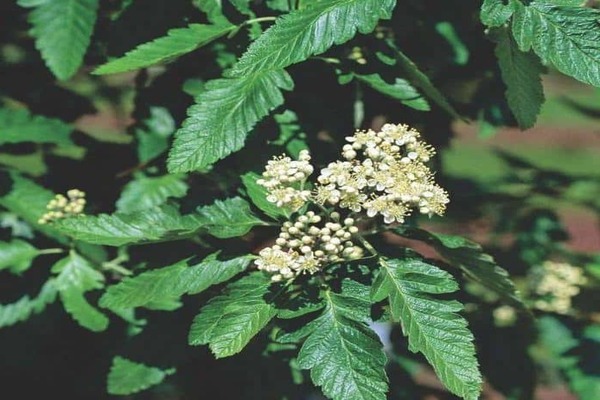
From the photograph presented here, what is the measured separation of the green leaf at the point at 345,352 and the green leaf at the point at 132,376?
73 centimetres

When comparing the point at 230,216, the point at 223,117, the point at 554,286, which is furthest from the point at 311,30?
the point at 554,286

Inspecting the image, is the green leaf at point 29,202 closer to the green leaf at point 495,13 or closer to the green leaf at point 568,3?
the green leaf at point 495,13

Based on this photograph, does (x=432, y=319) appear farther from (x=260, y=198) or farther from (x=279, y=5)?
(x=279, y=5)

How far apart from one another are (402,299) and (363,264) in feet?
0.53

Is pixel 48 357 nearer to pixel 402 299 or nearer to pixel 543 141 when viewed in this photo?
pixel 402 299

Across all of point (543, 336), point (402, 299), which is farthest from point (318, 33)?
point (543, 336)

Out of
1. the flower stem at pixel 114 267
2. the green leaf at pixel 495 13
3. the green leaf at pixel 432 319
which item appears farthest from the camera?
the flower stem at pixel 114 267

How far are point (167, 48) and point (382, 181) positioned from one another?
0.55 meters

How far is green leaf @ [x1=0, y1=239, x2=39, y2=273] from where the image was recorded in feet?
7.97

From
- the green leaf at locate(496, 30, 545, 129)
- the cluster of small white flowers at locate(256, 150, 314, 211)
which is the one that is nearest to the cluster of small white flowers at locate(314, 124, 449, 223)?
the cluster of small white flowers at locate(256, 150, 314, 211)

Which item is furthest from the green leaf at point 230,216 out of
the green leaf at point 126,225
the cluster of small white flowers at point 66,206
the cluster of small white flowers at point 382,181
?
the cluster of small white flowers at point 66,206

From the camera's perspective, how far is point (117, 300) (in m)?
2.03

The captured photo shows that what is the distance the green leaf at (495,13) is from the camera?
69.2 inches

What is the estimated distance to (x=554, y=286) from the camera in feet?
10.7
